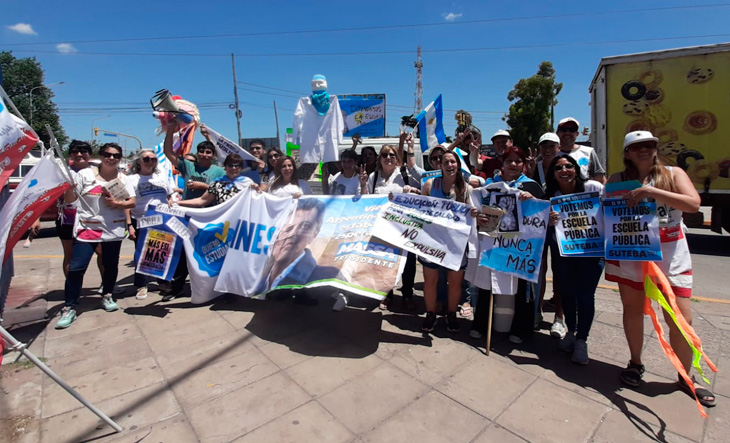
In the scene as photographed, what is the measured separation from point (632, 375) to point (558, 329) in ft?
2.84

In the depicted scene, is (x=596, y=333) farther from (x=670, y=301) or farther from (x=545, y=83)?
(x=545, y=83)

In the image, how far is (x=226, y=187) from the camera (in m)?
4.84

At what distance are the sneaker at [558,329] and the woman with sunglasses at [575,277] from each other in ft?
0.59

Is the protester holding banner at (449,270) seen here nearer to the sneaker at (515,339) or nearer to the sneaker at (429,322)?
the sneaker at (429,322)

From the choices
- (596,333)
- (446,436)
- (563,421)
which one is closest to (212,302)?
(446,436)

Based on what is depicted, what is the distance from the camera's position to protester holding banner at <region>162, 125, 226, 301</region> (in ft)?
16.1

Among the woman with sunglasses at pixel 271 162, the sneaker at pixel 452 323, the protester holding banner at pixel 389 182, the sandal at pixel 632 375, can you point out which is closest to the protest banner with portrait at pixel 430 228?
the protester holding banner at pixel 389 182

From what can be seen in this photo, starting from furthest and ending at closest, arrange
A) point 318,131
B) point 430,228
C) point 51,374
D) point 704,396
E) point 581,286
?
1. point 318,131
2. point 430,228
3. point 581,286
4. point 704,396
5. point 51,374

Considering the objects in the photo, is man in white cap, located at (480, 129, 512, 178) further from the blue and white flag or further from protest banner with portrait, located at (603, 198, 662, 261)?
protest banner with portrait, located at (603, 198, 662, 261)

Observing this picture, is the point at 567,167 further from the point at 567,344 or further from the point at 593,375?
the point at 593,375

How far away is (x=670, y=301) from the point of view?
2.74 metres

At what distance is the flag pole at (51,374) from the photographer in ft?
7.20

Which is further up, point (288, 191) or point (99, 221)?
point (288, 191)

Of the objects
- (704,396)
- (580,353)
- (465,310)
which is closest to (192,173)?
(465,310)
